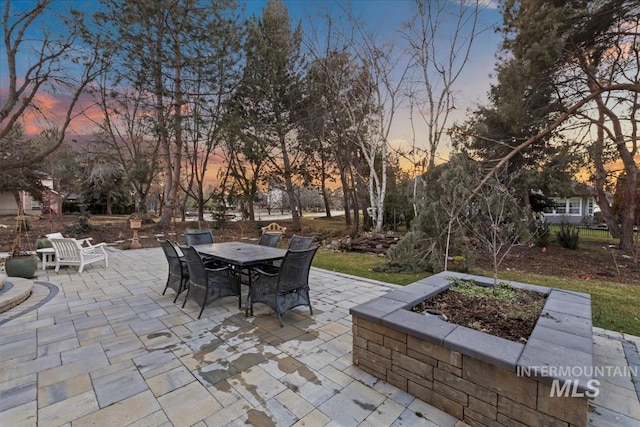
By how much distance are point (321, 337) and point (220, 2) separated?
43.5 feet

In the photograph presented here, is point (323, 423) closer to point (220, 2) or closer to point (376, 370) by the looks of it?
point (376, 370)

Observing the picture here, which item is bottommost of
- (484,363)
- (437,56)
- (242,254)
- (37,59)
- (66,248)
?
(484,363)

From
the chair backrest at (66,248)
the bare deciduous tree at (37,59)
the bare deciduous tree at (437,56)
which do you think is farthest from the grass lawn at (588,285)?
the bare deciduous tree at (37,59)

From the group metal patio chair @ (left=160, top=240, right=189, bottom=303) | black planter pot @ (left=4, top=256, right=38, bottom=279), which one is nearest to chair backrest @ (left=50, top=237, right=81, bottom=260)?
black planter pot @ (left=4, top=256, right=38, bottom=279)

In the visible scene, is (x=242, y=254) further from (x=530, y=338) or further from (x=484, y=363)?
(x=530, y=338)

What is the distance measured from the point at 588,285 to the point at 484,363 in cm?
534

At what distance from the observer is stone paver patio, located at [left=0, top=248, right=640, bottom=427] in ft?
5.96

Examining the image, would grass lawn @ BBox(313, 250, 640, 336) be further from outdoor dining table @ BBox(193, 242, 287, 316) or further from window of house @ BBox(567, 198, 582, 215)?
window of house @ BBox(567, 198, 582, 215)

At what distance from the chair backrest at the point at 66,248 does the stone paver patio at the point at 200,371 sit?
7.40 feet

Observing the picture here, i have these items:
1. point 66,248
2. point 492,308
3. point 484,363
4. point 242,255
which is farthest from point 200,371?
point 66,248

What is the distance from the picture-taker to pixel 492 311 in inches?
97.6

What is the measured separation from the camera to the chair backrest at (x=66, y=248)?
585 centimetres

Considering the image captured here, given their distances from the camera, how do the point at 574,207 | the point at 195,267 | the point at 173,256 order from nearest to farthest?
1. the point at 195,267
2. the point at 173,256
3. the point at 574,207

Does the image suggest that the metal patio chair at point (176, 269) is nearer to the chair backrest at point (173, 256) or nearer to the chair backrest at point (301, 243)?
the chair backrest at point (173, 256)
